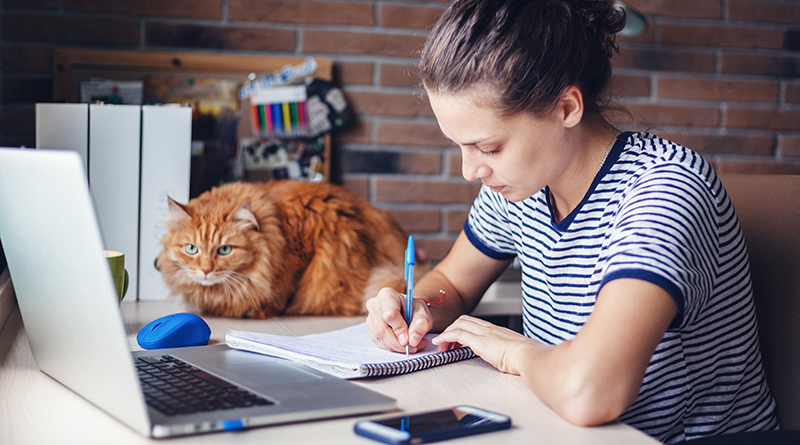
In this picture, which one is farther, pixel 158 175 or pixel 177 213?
pixel 158 175

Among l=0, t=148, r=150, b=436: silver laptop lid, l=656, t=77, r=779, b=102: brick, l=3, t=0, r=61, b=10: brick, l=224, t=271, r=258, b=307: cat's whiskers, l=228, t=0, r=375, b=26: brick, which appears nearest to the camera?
l=0, t=148, r=150, b=436: silver laptop lid

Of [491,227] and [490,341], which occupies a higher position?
[491,227]

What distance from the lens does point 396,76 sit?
67.3 inches

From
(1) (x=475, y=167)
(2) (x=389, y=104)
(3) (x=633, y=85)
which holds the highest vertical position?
(3) (x=633, y=85)

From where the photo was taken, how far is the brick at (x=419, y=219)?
1.76 metres

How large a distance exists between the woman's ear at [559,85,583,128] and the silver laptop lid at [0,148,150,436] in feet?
1.97

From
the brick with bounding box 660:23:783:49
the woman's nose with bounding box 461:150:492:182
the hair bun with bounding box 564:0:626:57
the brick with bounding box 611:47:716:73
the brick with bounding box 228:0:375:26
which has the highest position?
the brick with bounding box 660:23:783:49

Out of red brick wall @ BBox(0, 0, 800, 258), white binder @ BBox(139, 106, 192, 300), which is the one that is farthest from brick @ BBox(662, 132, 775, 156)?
white binder @ BBox(139, 106, 192, 300)

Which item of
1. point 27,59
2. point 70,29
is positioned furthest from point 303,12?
point 27,59

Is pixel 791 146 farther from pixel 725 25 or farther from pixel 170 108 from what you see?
pixel 170 108

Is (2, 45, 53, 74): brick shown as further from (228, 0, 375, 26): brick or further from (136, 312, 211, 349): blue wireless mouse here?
(136, 312, 211, 349): blue wireless mouse

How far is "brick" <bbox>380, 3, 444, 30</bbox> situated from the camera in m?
1.69

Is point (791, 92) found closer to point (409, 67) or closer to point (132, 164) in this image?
point (409, 67)

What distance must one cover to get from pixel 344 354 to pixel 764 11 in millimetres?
1745
